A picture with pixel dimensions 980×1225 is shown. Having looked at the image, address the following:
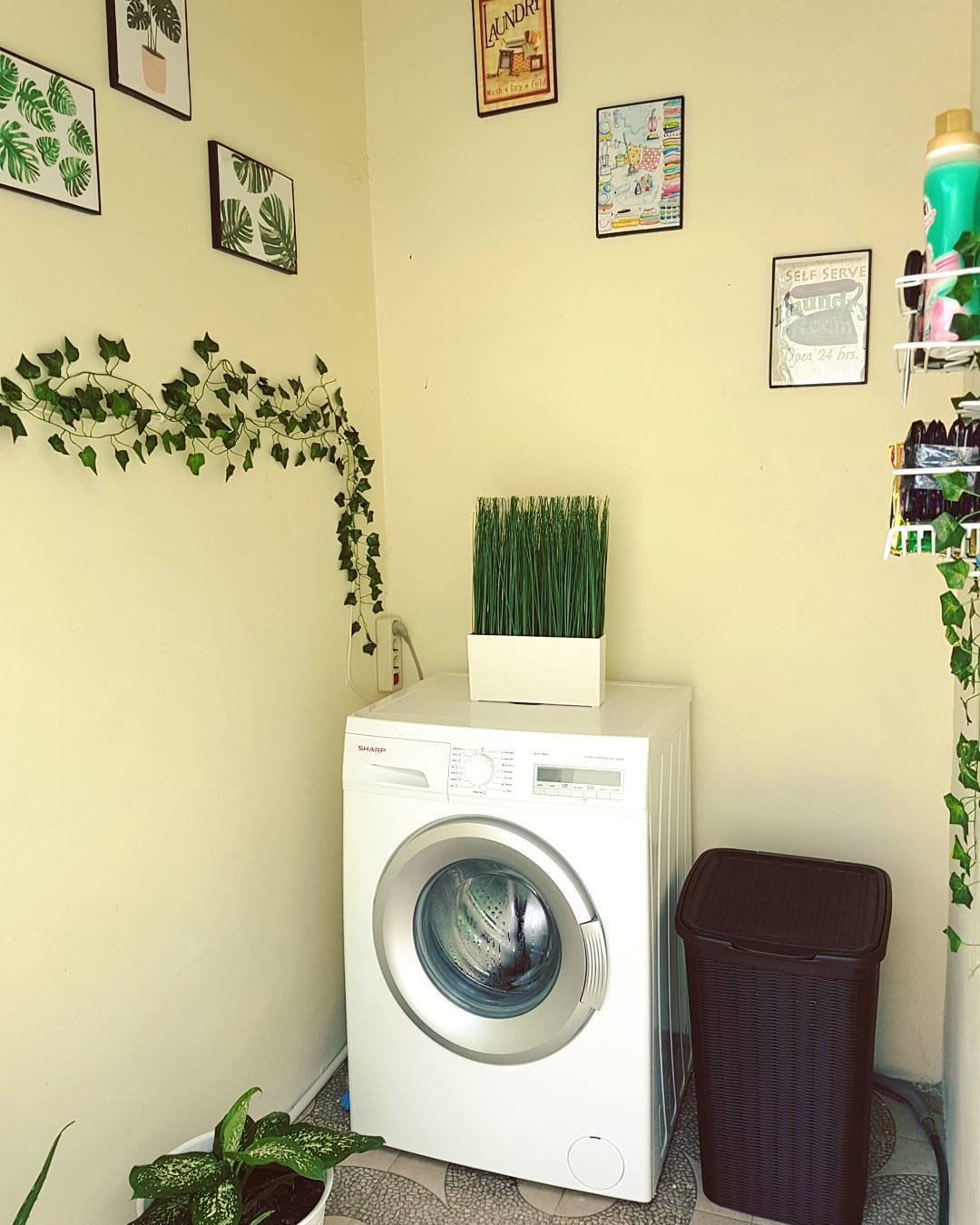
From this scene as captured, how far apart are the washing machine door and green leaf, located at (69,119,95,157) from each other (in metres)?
1.38

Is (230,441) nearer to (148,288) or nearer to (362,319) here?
(148,288)

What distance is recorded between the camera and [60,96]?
5.25 ft

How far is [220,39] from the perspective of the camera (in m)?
2.00

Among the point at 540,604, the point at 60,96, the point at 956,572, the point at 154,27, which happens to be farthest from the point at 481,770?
the point at 154,27

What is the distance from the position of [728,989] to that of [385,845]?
2.42ft

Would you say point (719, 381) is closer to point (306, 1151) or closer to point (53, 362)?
point (53, 362)

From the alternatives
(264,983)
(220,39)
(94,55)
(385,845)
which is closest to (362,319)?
(220,39)

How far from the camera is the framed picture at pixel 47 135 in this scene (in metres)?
1.50

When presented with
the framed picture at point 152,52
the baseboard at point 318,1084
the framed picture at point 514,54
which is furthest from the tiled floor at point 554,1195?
the framed picture at point 514,54

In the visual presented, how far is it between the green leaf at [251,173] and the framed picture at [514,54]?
25.6 inches

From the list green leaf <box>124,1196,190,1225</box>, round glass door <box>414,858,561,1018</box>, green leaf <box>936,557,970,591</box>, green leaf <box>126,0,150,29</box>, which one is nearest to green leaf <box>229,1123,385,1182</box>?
green leaf <box>124,1196,190,1225</box>

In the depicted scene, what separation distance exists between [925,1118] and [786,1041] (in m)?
0.60

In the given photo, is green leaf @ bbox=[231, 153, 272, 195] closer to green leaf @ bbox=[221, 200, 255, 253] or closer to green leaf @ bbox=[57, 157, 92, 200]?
green leaf @ bbox=[221, 200, 255, 253]

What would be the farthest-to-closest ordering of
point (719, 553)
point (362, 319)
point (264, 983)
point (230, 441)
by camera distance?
point (362, 319) → point (719, 553) → point (264, 983) → point (230, 441)
